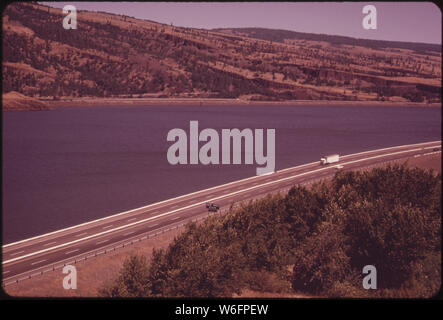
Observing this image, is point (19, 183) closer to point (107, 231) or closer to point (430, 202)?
point (107, 231)

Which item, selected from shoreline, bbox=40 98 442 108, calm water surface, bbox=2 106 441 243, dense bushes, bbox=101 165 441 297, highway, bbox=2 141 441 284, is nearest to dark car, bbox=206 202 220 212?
highway, bbox=2 141 441 284

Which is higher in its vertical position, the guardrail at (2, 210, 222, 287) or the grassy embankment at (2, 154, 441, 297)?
the grassy embankment at (2, 154, 441, 297)

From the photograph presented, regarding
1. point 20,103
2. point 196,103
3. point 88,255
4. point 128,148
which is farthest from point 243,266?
point 196,103

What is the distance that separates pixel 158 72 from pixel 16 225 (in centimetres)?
13738

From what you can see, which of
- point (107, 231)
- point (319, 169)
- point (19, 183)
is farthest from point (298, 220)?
point (19, 183)

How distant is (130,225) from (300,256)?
22069 mm

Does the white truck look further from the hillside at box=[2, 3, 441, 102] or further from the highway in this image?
the hillside at box=[2, 3, 441, 102]

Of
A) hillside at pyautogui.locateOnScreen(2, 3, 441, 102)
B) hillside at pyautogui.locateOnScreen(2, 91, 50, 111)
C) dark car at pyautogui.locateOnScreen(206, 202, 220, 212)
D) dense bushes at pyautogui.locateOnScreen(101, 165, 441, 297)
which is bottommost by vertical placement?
dark car at pyautogui.locateOnScreen(206, 202, 220, 212)

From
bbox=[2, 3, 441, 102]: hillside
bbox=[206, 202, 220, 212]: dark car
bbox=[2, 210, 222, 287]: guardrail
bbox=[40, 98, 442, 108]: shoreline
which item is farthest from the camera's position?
bbox=[2, 3, 441, 102]: hillside

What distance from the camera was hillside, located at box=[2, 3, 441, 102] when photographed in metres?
152

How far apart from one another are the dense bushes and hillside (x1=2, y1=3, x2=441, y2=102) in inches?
5180

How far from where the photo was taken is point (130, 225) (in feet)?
144

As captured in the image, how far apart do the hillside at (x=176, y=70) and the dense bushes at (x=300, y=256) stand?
131561 mm

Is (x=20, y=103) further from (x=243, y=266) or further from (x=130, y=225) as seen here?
(x=243, y=266)
